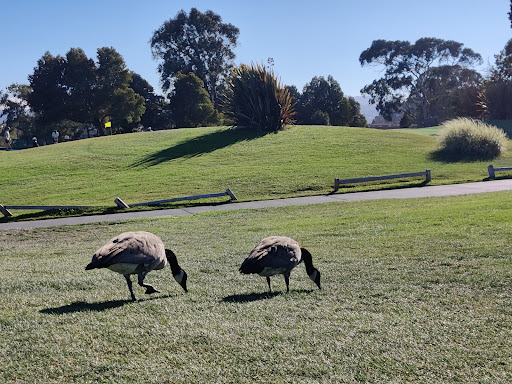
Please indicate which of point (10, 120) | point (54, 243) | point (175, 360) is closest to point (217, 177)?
point (54, 243)

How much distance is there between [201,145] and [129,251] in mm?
30759

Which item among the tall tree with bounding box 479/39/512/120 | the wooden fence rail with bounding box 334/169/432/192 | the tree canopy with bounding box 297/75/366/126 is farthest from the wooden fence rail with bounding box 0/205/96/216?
the tree canopy with bounding box 297/75/366/126

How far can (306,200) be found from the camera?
20.4 metres

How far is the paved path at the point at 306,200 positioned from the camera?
18.2 m

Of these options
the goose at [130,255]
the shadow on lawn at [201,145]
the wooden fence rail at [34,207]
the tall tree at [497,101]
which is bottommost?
the goose at [130,255]

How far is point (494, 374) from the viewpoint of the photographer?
435cm

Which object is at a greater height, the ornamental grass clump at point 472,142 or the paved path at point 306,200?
the ornamental grass clump at point 472,142

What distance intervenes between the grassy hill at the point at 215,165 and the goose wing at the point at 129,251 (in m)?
15.4

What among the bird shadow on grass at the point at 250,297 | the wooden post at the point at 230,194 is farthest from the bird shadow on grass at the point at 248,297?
the wooden post at the point at 230,194

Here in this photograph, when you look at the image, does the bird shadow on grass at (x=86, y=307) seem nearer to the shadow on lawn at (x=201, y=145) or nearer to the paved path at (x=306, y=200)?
the paved path at (x=306, y=200)

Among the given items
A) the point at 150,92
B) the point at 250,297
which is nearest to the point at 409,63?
the point at 150,92

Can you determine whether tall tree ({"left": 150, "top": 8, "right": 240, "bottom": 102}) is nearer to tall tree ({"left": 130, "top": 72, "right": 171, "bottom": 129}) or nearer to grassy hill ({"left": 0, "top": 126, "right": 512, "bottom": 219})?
tall tree ({"left": 130, "top": 72, "right": 171, "bottom": 129})

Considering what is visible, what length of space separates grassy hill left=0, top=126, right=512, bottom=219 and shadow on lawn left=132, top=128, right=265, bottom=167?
76mm

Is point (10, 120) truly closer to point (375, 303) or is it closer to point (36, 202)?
point (36, 202)
